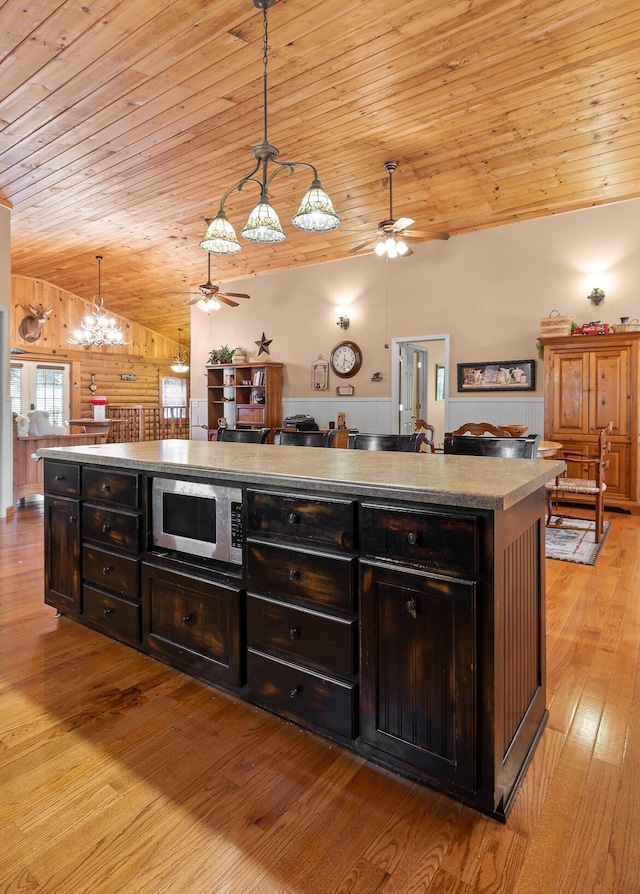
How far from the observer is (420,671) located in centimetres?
143

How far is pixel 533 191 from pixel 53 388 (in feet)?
29.8

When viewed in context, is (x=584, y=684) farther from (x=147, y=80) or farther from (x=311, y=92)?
(x=147, y=80)

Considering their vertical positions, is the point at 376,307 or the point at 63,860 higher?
the point at 376,307

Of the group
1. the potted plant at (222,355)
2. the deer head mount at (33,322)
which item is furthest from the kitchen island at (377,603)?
the deer head mount at (33,322)

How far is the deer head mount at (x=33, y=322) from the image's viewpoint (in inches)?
374

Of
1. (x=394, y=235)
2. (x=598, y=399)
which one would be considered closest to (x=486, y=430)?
(x=598, y=399)

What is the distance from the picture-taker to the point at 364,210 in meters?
6.09

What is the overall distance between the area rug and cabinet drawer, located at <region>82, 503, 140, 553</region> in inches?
119

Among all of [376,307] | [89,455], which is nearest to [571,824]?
[89,455]

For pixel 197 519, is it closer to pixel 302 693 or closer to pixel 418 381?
pixel 302 693

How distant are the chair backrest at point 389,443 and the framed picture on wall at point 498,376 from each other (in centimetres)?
389

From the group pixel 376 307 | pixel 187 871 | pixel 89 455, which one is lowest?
pixel 187 871

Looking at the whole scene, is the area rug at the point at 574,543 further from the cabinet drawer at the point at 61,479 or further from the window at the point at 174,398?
the window at the point at 174,398

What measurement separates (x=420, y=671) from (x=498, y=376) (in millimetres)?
5561
